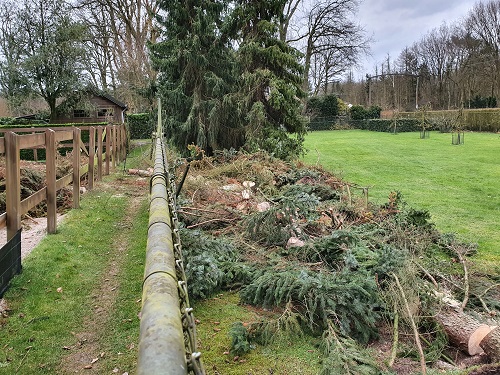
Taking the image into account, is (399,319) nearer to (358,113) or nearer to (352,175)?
(352,175)

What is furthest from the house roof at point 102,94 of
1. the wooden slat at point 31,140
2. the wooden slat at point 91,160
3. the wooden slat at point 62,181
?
the wooden slat at point 31,140

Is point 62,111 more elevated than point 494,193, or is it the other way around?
point 62,111

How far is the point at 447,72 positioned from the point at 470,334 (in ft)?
208

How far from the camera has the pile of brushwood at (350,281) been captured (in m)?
3.38

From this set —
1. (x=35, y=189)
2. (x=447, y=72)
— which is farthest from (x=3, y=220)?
(x=447, y=72)

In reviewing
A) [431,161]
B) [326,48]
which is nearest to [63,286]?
[431,161]

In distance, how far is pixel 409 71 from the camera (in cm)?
6400

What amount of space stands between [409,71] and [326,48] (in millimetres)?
29763

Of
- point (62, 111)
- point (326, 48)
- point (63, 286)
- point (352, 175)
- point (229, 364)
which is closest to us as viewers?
point (229, 364)

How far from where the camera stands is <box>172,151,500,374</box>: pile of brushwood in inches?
133

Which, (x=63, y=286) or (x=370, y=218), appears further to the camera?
(x=370, y=218)

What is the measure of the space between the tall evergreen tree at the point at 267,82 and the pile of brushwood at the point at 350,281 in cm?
648

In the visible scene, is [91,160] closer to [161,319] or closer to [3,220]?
[3,220]

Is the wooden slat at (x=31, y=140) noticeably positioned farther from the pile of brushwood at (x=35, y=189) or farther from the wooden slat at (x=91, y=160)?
the wooden slat at (x=91, y=160)
